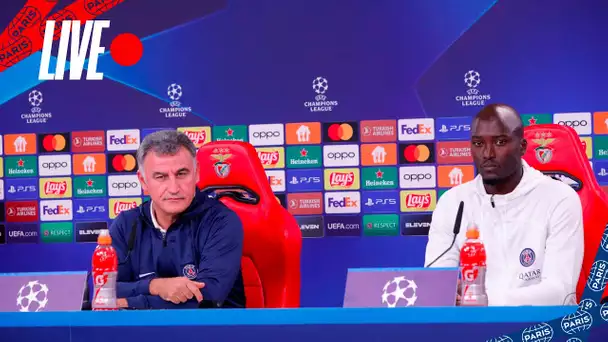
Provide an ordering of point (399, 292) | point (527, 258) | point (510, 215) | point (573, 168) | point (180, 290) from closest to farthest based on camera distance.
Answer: point (399, 292) → point (180, 290) → point (527, 258) → point (510, 215) → point (573, 168)

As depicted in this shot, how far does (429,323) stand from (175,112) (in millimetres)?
3313

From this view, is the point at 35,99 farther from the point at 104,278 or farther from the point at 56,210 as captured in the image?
the point at 104,278

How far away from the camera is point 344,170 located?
452 centimetres

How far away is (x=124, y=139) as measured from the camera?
468cm

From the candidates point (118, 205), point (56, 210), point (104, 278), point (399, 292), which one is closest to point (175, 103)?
point (118, 205)

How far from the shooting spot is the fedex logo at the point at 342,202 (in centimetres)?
451

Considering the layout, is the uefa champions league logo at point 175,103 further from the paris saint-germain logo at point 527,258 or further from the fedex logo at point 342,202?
the paris saint-germain logo at point 527,258

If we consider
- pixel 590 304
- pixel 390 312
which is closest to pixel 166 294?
pixel 390 312

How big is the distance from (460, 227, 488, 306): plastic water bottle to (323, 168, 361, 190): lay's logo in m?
2.35

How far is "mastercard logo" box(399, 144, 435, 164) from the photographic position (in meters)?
4.44

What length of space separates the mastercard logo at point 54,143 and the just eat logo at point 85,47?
344mm

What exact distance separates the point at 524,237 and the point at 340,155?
186 centimetres

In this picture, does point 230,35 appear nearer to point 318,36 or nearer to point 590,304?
point 318,36

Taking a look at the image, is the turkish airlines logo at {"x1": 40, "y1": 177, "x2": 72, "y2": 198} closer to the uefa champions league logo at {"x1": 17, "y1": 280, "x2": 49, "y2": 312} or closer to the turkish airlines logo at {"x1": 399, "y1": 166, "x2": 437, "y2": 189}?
the turkish airlines logo at {"x1": 399, "y1": 166, "x2": 437, "y2": 189}
